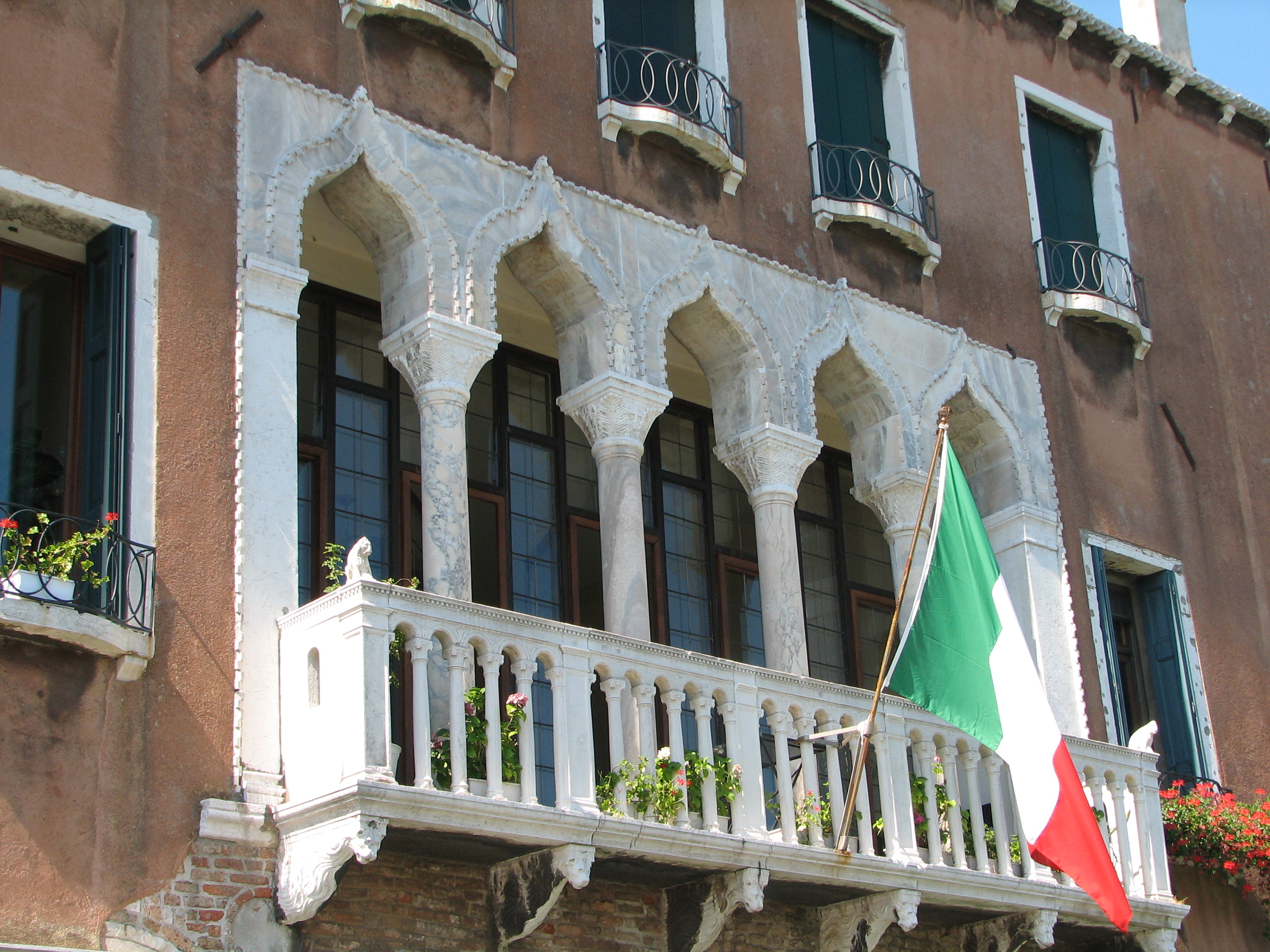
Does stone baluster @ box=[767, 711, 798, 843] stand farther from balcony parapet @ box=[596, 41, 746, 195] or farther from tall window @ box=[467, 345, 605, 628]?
balcony parapet @ box=[596, 41, 746, 195]

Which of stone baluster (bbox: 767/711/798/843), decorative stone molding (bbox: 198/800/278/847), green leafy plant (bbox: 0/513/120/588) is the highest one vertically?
green leafy plant (bbox: 0/513/120/588)

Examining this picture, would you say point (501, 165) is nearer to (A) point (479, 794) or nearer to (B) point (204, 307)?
(B) point (204, 307)

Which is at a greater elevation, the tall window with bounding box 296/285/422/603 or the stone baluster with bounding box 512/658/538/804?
the tall window with bounding box 296/285/422/603

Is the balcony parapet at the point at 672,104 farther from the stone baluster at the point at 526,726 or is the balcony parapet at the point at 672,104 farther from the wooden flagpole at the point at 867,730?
the stone baluster at the point at 526,726

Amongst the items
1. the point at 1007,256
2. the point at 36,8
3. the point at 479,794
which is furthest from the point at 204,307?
the point at 1007,256

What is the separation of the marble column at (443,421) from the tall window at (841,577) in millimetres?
4053

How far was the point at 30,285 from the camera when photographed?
9766mm

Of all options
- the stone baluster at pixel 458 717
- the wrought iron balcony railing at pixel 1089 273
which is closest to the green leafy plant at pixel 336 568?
the stone baluster at pixel 458 717

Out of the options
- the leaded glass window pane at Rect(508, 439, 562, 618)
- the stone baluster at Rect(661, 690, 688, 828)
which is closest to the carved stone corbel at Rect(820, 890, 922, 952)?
the stone baluster at Rect(661, 690, 688, 828)

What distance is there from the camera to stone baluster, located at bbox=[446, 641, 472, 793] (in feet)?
29.5

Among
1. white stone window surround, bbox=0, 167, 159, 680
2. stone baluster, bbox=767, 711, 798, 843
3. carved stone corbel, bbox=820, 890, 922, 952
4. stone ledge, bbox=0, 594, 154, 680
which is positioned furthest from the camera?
carved stone corbel, bbox=820, 890, 922, 952

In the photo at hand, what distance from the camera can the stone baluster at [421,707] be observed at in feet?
29.3

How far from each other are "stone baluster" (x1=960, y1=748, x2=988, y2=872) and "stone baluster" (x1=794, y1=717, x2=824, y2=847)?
102 cm

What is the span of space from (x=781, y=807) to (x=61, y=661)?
13.0ft
